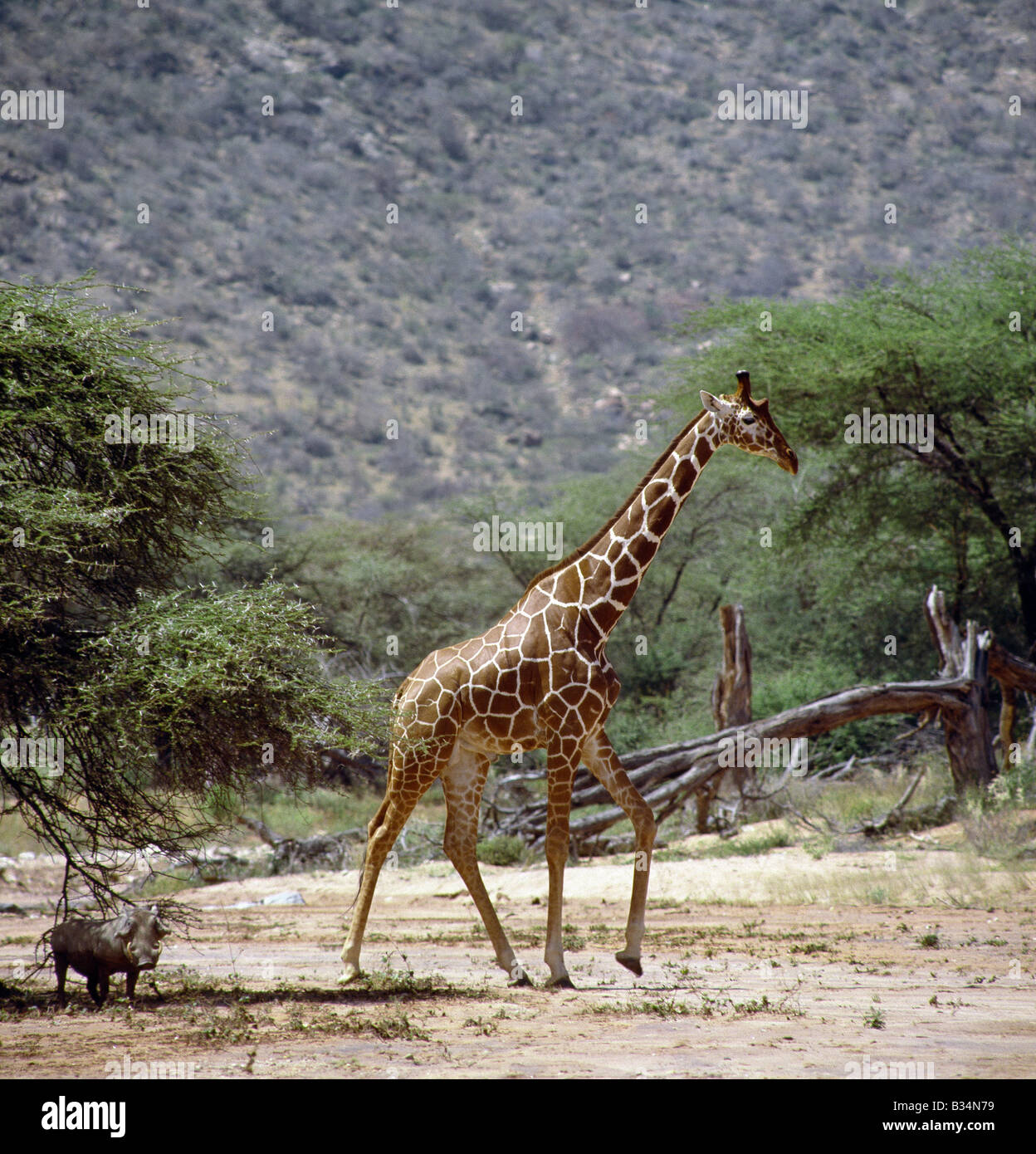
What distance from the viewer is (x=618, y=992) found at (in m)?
8.16

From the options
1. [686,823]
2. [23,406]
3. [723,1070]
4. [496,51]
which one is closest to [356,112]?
[496,51]

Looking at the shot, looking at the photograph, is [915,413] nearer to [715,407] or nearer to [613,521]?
[715,407]

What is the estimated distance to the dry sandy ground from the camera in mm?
6035

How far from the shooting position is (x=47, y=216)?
5894cm

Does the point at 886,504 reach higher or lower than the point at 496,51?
lower

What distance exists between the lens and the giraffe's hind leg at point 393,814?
28.8 ft

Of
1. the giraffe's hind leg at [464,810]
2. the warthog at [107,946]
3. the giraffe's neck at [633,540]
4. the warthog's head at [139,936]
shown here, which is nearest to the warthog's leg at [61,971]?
the warthog at [107,946]

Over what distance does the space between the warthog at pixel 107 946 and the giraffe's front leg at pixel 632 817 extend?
3239 mm

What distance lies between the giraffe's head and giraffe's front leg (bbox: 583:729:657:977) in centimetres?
255

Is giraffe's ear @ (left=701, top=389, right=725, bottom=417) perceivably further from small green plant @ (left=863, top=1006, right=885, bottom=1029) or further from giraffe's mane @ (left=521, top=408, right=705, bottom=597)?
small green plant @ (left=863, top=1006, right=885, bottom=1029)

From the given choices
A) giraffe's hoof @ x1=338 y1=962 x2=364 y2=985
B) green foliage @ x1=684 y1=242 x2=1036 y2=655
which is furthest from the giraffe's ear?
green foliage @ x1=684 y1=242 x2=1036 y2=655

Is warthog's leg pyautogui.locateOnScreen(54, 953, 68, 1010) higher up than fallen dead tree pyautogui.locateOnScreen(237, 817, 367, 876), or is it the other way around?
warthog's leg pyautogui.locateOnScreen(54, 953, 68, 1010)
